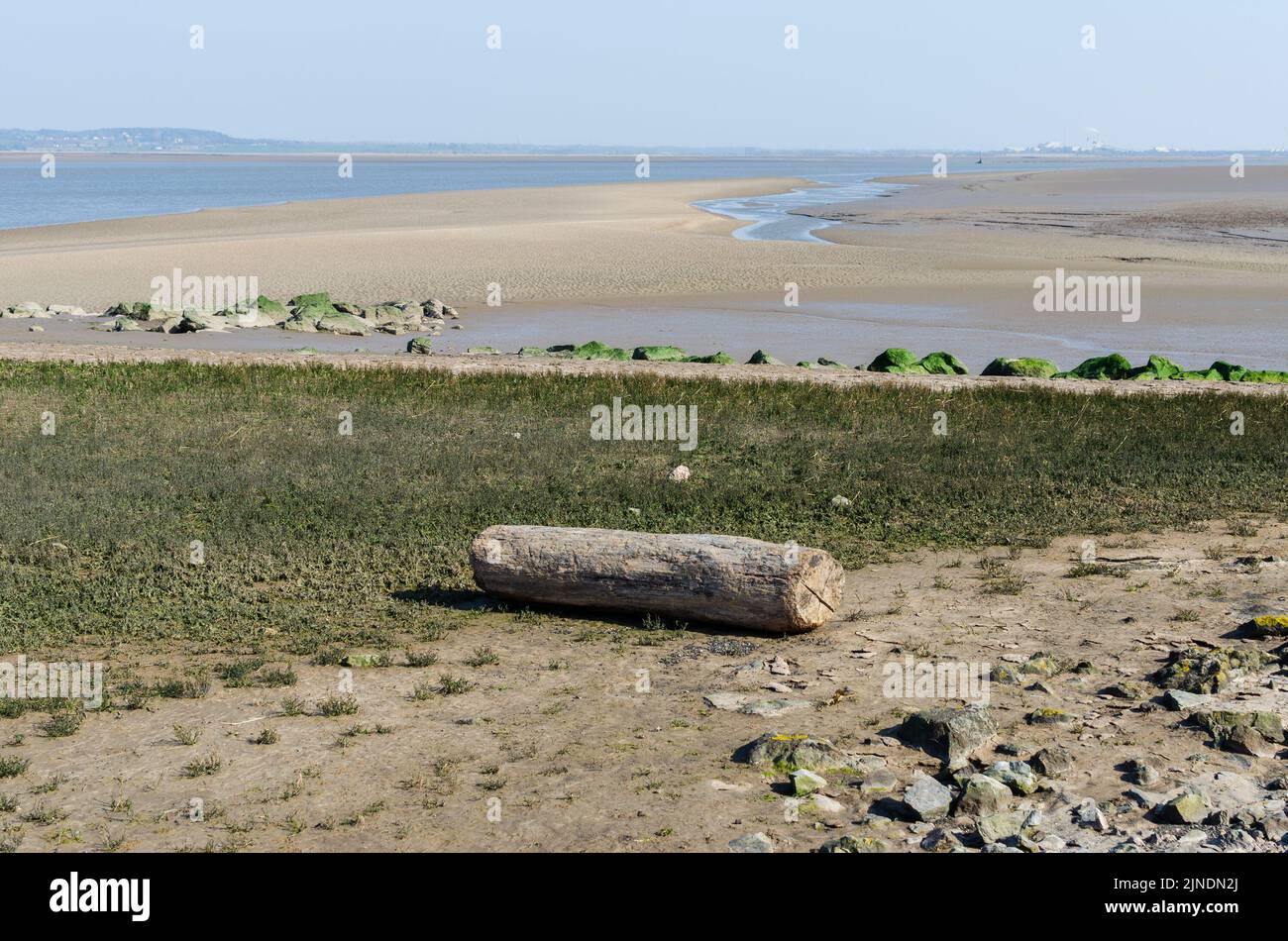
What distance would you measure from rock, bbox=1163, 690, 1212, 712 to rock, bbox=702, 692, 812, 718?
231cm

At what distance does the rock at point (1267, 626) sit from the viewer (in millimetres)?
9484

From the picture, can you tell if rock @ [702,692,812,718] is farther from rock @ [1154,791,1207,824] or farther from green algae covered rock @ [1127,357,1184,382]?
green algae covered rock @ [1127,357,1184,382]

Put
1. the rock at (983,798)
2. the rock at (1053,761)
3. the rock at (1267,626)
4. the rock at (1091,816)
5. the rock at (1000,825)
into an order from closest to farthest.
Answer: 1. the rock at (1000,825)
2. the rock at (1091,816)
3. the rock at (983,798)
4. the rock at (1053,761)
5. the rock at (1267,626)

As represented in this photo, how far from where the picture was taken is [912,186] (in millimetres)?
110500

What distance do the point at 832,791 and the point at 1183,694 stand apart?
2738 mm

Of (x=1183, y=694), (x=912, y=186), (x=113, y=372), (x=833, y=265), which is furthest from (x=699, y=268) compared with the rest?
(x=912, y=186)

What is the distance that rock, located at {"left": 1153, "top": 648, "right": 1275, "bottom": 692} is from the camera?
335 inches

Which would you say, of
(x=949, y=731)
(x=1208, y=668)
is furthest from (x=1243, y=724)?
(x=949, y=731)

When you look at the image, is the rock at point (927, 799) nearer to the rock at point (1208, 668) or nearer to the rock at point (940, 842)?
the rock at point (940, 842)

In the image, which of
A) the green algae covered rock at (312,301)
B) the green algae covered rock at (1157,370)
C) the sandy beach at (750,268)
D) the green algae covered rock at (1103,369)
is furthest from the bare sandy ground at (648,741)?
the green algae covered rock at (312,301)

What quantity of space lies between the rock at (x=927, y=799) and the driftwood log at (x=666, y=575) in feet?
9.53

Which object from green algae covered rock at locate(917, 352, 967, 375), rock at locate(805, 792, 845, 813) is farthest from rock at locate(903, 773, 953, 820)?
green algae covered rock at locate(917, 352, 967, 375)

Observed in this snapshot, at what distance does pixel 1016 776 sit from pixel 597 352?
21.0 m
